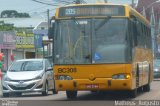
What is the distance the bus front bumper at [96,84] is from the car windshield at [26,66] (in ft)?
18.7

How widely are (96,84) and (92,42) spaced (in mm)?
1439

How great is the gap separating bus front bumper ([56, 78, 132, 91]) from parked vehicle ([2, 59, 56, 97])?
4.72 metres

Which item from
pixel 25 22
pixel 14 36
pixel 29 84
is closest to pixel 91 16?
pixel 29 84

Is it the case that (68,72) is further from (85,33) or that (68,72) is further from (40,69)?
(40,69)

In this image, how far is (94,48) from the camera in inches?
774

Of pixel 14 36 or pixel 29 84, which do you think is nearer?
pixel 29 84

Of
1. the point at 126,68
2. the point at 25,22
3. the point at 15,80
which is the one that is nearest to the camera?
the point at 126,68

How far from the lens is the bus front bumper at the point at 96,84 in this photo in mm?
19547

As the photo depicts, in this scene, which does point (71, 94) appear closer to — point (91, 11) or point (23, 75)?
point (23, 75)

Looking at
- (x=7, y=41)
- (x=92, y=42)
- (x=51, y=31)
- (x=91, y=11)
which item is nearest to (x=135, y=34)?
(x=91, y=11)

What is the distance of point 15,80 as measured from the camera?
2447 centimetres

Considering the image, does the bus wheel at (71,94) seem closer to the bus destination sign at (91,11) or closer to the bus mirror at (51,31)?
the bus mirror at (51,31)

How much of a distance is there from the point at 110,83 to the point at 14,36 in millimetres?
35155

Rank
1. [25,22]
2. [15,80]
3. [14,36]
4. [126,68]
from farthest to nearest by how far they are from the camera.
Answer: [25,22], [14,36], [15,80], [126,68]
